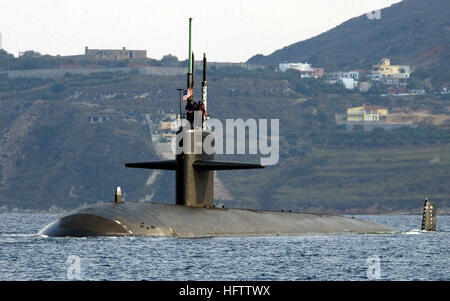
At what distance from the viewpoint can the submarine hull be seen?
1949 inches

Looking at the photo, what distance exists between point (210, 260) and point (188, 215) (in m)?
6.18

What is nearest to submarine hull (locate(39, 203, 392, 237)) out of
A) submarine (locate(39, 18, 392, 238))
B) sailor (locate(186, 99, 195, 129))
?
submarine (locate(39, 18, 392, 238))

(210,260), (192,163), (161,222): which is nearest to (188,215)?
(161,222)

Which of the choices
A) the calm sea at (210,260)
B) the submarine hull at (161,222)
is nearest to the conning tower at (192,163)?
the submarine hull at (161,222)

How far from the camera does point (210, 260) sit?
4628 cm

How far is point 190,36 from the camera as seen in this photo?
56.8 metres

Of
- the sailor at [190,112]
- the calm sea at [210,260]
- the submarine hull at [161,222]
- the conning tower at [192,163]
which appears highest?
the sailor at [190,112]

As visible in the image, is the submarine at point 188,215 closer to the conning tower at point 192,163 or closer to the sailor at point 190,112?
the conning tower at point 192,163

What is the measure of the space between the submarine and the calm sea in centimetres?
45

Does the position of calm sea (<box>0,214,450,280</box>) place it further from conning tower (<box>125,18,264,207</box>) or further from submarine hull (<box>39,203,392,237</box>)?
conning tower (<box>125,18,264,207</box>)

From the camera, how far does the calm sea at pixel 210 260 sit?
1663 inches
